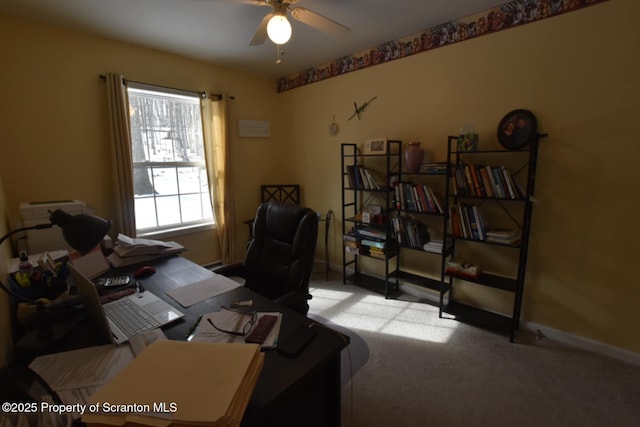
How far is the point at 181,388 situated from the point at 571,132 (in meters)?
2.57

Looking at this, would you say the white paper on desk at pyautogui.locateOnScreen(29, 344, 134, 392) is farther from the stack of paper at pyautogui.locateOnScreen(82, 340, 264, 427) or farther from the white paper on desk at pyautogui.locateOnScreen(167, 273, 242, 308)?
the white paper on desk at pyautogui.locateOnScreen(167, 273, 242, 308)

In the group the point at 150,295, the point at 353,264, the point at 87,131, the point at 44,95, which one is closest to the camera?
the point at 150,295

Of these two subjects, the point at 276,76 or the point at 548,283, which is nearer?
the point at 548,283

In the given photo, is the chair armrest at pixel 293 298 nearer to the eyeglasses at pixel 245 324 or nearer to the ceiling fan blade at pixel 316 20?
the eyeglasses at pixel 245 324

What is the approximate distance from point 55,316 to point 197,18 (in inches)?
86.2

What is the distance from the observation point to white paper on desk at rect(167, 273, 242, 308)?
1.33 meters

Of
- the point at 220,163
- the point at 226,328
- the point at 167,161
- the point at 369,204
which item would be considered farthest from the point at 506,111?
the point at 167,161

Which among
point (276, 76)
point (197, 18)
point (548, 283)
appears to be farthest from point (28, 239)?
point (548, 283)

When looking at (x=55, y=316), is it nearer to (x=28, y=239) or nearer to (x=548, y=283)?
(x=28, y=239)

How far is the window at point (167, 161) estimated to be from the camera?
2879 mm

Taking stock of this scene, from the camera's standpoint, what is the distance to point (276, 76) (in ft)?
12.2

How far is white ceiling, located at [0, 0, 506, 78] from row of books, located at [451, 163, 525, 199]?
1.18 m

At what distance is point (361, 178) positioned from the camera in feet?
9.63

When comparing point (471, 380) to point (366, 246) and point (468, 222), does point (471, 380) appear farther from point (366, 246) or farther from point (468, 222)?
point (366, 246)
